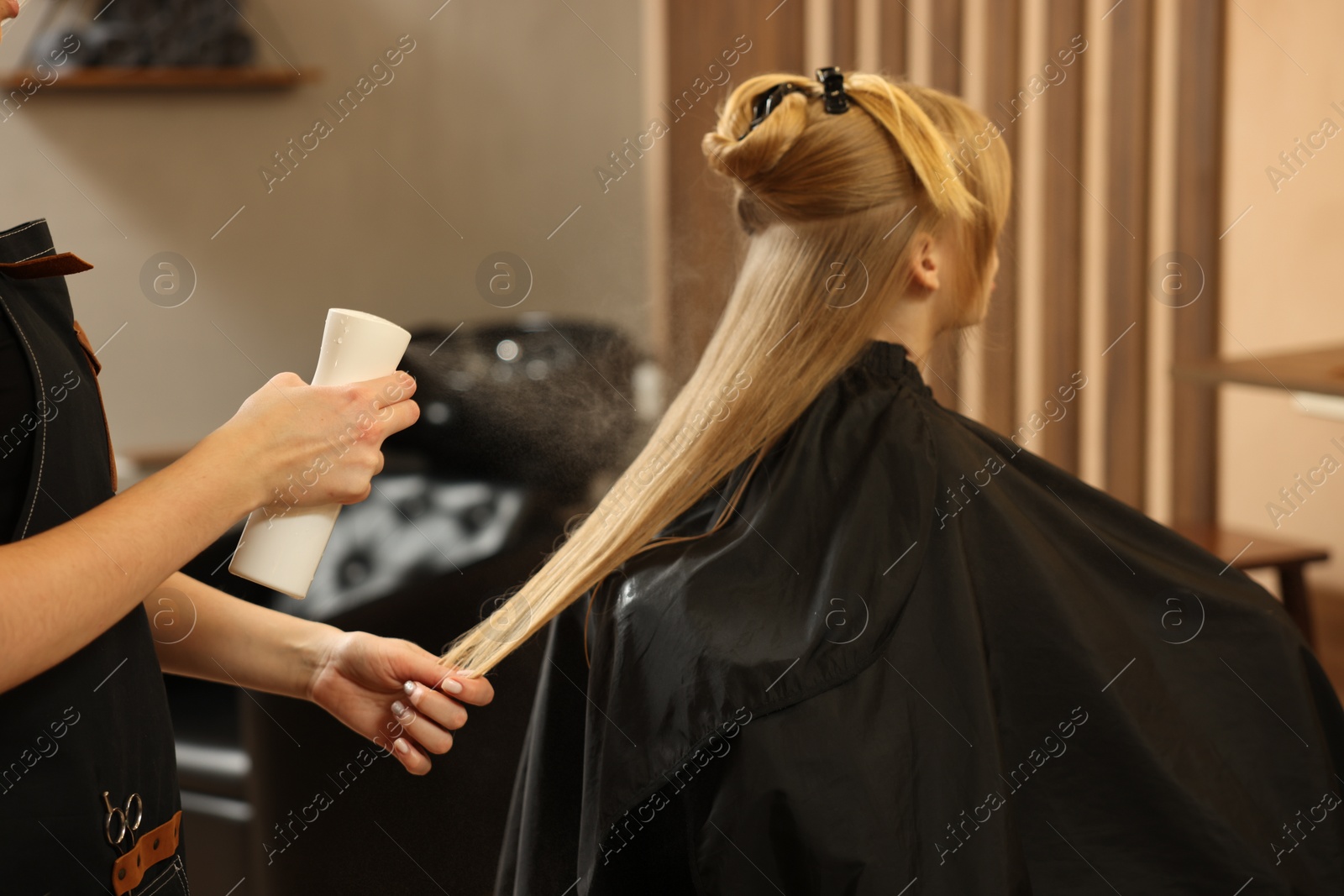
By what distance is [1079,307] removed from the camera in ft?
10.1

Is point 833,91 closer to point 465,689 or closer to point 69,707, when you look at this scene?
point 465,689

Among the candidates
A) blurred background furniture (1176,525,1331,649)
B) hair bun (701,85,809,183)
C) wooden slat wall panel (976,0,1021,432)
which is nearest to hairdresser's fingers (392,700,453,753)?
hair bun (701,85,809,183)

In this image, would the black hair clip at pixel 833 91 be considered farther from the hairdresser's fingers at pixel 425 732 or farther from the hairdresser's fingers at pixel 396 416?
the hairdresser's fingers at pixel 425 732

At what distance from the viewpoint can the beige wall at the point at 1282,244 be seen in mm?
2645

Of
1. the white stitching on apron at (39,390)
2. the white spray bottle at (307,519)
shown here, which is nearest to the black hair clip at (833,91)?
the white spray bottle at (307,519)

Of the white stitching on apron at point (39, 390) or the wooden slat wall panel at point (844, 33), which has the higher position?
the wooden slat wall panel at point (844, 33)

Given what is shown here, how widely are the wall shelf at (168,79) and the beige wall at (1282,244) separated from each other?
2.74 metres

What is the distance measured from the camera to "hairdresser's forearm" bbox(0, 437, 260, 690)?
67cm

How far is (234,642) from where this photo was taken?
1.03 m

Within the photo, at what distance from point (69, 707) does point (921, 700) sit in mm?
728

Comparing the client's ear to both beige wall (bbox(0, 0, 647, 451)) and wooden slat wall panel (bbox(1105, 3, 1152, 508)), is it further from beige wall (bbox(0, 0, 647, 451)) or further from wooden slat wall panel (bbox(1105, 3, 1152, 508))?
wooden slat wall panel (bbox(1105, 3, 1152, 508))

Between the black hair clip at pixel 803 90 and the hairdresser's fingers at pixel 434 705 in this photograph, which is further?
the black hair clip at pixel 803 90

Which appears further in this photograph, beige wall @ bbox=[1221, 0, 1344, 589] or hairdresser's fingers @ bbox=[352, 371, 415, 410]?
beige wall @ bbox=[1221, 0, 1344, 589]

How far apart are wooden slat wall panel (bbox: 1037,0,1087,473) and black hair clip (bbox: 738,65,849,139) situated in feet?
6.21
